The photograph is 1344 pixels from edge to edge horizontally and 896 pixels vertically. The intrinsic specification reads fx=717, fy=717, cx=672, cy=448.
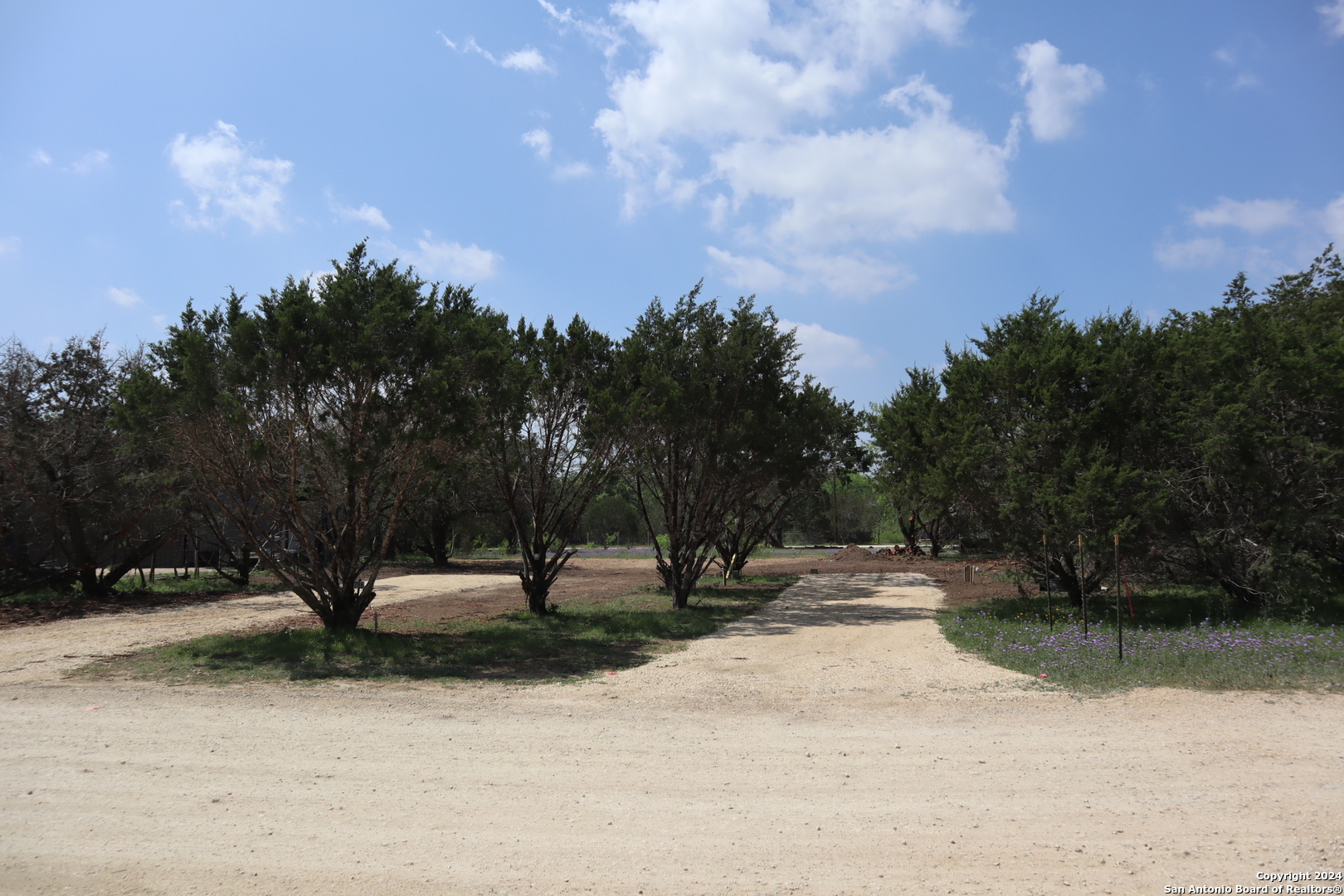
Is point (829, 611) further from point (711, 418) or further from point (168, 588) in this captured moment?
point (168, 588)

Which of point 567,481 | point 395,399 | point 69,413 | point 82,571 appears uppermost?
point 69,413

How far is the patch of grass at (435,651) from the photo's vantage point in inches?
403

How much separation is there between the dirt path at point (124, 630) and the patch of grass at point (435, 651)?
82 cm

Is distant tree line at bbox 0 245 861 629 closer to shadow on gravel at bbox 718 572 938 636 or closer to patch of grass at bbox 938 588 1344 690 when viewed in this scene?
shadow on gravel at bbox 718 572 938 636

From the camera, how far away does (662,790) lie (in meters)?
5.30

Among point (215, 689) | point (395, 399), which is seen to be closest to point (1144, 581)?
point (395, 399)

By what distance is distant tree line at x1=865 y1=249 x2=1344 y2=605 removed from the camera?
12.5m

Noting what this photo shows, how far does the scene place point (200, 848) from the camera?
429 centimetres

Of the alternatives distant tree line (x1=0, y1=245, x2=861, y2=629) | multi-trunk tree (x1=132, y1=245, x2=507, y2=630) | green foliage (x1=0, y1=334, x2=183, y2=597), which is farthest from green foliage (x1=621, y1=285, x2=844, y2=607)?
green foliage (x1=0, y1=334, x2=183, y2=597)

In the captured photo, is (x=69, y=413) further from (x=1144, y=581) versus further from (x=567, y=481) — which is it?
(x=1144, y=581)

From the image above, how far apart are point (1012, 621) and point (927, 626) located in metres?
1.66

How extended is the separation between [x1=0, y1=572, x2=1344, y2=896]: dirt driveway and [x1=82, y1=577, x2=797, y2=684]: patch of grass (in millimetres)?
1189

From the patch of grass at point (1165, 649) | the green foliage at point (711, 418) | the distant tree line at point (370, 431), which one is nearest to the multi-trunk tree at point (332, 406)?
the distant tree line at point (370, 431)

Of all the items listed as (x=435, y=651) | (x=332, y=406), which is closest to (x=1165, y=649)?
(x=435, y=651)
